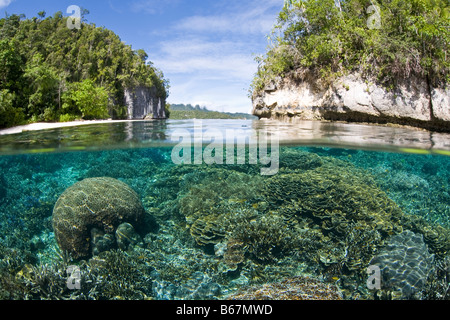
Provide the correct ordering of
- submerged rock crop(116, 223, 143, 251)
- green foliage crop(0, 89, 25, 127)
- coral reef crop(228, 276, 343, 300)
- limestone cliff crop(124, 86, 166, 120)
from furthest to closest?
limestone cliff crop(124, 86, 166, 120)
green foliage crop(0, 89, 25, 127)
submerged rock crop(116, 223, 143, 251)
coral reef crop(228, 276, 343, 300)

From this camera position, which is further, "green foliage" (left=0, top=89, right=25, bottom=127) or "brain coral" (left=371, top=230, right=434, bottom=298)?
"green foliage" (left=0, top=89, right=25, bottom=127)

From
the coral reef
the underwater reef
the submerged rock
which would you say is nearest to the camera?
the coral reef

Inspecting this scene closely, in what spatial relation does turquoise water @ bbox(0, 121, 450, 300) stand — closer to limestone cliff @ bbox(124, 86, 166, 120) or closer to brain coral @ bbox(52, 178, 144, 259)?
brain coral @ bbox(52, 178, 144, 259)

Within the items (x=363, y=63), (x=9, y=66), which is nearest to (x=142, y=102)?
(x=9, y=66)

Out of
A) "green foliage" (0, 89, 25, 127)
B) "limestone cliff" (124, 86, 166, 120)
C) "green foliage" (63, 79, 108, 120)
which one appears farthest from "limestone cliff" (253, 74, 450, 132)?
"limestone cliff" (124, 86, 166, 120)

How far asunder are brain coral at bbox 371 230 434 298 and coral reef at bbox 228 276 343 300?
1.45m

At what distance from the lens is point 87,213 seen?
25.2 ft

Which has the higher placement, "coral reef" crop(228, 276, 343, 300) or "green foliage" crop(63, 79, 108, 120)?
"green foliage" crop(63, 79, 108, 120)

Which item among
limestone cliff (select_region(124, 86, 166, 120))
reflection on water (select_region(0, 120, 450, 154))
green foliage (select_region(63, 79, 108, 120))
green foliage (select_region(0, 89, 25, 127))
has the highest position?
limestone cliff (select_region(124, 86, 166, 120))

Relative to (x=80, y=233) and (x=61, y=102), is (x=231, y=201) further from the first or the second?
(x=61, y=102)

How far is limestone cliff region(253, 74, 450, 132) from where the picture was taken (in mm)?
9890
